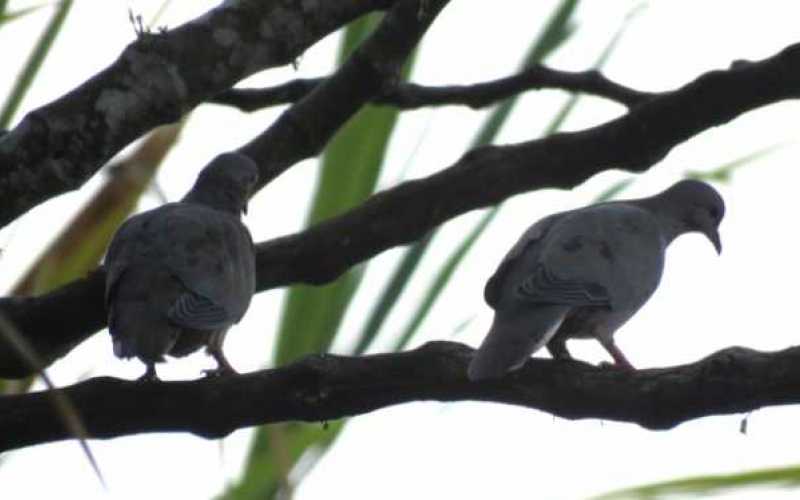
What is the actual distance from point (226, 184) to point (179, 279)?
0.80m

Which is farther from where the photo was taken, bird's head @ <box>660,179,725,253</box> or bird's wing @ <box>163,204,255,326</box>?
bird's head @ <box>660,179,725,253</box>

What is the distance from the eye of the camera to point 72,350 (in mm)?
3463

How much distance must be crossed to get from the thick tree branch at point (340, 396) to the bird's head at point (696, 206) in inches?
106

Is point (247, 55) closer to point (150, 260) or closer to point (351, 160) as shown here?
point (351, 160)

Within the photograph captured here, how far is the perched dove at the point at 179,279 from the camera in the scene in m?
3.64

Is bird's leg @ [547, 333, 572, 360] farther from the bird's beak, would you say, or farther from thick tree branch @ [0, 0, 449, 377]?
the bird's beak

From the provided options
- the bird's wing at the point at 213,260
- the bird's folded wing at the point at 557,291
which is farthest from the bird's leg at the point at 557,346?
the bird's wing at the point at 213,260

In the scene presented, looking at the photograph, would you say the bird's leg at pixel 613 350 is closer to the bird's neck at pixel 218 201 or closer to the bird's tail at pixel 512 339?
the bird's tail at pixel 512 339

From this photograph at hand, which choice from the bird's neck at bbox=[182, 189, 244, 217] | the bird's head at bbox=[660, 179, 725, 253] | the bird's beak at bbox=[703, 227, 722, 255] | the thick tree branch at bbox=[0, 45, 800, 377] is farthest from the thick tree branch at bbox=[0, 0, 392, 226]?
the bird's beak at bbox=[703, 227, 722, 255]

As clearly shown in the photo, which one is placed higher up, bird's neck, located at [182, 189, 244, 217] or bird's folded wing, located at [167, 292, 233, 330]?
bird's neck, located at [182, 189, 244, 217]

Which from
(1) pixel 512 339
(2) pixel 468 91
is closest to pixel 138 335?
(1) pixel 512 339

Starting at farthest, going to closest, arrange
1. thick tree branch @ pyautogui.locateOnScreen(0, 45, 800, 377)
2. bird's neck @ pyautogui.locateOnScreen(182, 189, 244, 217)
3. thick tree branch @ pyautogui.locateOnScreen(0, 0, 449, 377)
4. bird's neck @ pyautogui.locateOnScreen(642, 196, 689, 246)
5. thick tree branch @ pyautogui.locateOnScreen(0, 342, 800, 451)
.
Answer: bird's neck @ pyautogui.locateOnScreen(642, 196, 689, 246), bird's neck @ pyautogui.locateOnScreen(182, 189, 244, 217), thick tree branch @ pyautogui.locateOnScreen(0, 45, 800, 377), thick tree branch @ pyautogui.locateOnScreen(0, 0, 449, 377), thick tree branch @ pyautogui.locateOnScreen(0, 342, 800, 451)

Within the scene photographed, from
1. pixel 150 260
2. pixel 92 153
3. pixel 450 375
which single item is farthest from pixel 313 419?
pixel 150 260

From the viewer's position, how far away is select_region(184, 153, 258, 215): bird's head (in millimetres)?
4098
